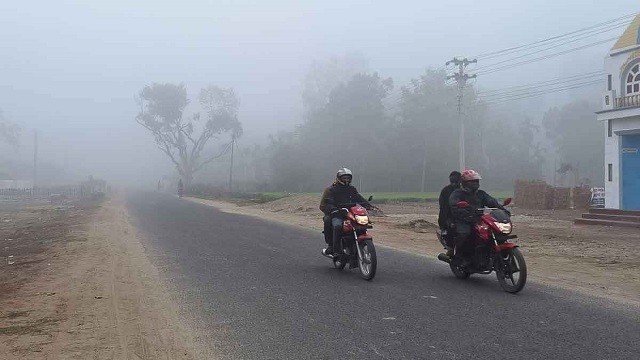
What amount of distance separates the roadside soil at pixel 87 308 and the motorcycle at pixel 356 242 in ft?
9.66

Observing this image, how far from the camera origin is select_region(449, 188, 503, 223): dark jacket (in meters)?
7.62

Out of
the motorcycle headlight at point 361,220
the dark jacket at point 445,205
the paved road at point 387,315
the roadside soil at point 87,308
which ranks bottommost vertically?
the roadside soil at point 87,308

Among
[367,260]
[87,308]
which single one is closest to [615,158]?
[367,260]

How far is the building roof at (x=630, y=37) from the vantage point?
71.9ft

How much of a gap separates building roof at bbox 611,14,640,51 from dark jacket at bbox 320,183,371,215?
18.7 meters

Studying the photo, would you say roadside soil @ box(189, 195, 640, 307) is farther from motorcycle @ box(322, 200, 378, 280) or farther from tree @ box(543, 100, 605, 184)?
tree @ box(543, 100, 605, 184)

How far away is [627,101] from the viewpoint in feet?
71.1

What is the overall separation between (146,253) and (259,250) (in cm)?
245

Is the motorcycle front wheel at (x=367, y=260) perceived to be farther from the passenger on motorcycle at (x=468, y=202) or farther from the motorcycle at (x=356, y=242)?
the passenger on motorcycle at (x=468, y=202)

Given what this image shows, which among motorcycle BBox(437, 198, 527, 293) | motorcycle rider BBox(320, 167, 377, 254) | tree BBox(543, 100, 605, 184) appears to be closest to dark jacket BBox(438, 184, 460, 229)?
motorcycle BBox(437, 198, 527, 293)

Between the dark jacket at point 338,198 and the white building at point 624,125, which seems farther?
the white building at point 624,125

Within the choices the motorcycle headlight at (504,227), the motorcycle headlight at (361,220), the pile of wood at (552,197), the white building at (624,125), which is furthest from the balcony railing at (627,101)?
the motorcycle headlight at (361,220)

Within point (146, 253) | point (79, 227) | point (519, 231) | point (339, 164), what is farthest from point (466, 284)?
point (339, 164)

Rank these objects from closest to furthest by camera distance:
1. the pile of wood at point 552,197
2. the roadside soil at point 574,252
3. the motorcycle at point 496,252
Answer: the motorcycle at point 496,252 → the roadside soil at point 574,252 → the pile of wood at point 552,197
